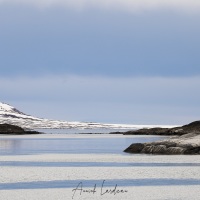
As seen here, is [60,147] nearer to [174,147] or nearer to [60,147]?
[60,147]

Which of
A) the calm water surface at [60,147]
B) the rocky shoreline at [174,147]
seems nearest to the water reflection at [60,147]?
the calm water surface at [60,147]

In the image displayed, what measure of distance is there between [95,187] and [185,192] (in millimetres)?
4533

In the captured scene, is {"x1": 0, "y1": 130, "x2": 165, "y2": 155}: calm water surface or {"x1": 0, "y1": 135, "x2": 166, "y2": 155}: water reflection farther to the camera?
{"x1": 0, "y1": 130, "x2": 165, "y2": 155}: calm water surface

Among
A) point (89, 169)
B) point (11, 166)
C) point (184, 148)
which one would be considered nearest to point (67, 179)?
point (89, 169)

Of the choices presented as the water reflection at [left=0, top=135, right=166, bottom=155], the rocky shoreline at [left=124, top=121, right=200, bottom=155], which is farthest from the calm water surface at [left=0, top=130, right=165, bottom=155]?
the rocky shoreline at [left=124, top=121, right=200, bottom=155]

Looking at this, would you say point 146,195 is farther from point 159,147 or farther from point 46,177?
point 159,147

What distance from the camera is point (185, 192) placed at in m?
30.2

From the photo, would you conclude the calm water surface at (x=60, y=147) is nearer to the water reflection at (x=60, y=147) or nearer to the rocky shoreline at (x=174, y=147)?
the water reflection at (x=60, y=147)

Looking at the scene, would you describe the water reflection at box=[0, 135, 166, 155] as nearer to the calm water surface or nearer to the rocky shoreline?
the calm water surface

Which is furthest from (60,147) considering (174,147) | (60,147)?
(174,147)

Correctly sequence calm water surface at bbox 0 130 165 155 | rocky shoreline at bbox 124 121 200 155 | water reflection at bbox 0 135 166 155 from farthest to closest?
calm water surface at bbox 0 130 165 155
water reflection at bbox 0 135 166 155
rocky shoreline at bbox 124 121 200 155

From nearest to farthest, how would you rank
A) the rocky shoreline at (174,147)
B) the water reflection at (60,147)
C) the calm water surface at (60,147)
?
1. the rocky shoreline at (174,147)
2. the water reflection at (60,147)
3. the calm water surface at (60,147)

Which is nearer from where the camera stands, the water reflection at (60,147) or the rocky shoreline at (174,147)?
the rocky shoreline at (174,147)

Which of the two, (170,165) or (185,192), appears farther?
(170,165)
